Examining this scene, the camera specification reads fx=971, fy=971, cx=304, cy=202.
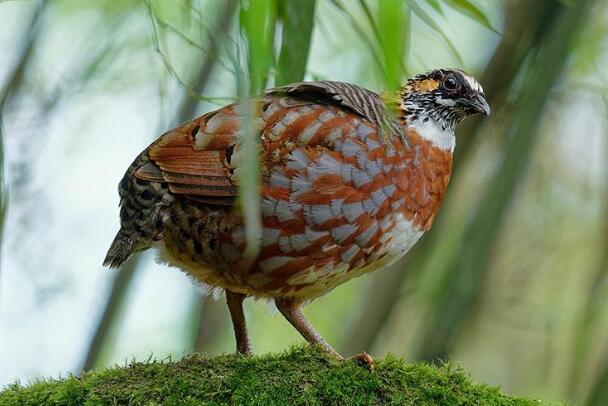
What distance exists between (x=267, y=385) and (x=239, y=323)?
1.08 m

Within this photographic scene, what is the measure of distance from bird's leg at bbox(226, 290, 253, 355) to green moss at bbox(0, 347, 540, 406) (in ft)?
2.61

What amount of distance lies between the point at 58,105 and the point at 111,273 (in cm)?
109

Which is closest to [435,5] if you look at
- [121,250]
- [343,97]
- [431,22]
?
[431,22]

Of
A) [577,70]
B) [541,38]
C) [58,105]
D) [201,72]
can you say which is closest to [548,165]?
[577,70]

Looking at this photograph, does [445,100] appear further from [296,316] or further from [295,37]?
[295,37]

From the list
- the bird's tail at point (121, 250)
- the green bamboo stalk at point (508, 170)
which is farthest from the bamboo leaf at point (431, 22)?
the bird's tail at point (121, 250)

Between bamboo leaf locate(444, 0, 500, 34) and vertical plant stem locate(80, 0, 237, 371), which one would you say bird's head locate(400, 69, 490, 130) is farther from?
bamboo leaf locate(444, 0, 500, 34)

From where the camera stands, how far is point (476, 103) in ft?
14.8

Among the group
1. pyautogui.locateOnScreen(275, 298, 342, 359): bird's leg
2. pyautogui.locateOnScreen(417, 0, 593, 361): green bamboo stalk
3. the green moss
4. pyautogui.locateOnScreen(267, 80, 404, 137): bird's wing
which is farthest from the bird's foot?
pyautogui.locateOnScreen(267, 80, 404, 137): bird's wing

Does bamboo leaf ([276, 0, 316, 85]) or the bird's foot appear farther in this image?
the bird's foot

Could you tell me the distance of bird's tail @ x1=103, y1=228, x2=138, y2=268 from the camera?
13.2ft

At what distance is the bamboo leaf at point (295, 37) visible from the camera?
2.45m

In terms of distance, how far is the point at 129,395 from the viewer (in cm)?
330

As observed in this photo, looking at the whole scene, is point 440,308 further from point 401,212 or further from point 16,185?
point 16,185
